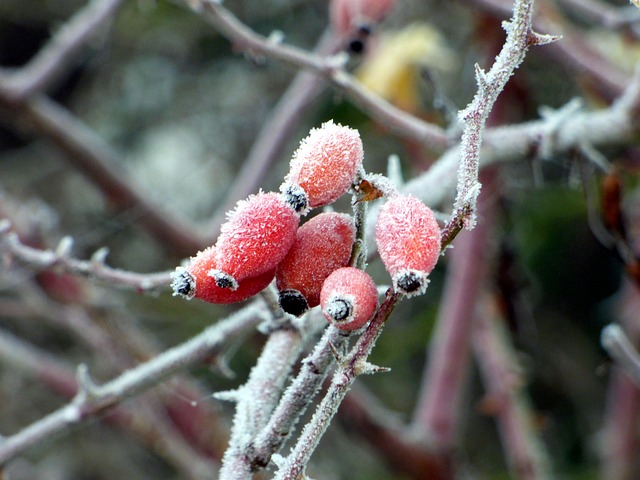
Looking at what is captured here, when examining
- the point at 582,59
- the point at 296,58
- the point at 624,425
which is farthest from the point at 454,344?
the point at 296,58

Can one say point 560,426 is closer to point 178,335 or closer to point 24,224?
point 178,335

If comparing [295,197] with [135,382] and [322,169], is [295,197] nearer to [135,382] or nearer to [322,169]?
[322,169]

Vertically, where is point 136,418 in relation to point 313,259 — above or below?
above

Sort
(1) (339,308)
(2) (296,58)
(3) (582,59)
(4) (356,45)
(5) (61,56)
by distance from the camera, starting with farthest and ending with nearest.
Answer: (5) (61,56), (3) (582,59), (4) (356,45), (2) (296,58), (1) (339,308)

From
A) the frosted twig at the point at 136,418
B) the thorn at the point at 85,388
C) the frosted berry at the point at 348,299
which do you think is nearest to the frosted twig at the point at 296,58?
the thorn at the point at 85,388

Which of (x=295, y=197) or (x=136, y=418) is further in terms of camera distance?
(x=136, y=418)

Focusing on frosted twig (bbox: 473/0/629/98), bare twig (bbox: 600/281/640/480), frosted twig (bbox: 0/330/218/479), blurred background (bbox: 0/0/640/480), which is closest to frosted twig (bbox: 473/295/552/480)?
blurred background (bbox: 0/0/640/480)
